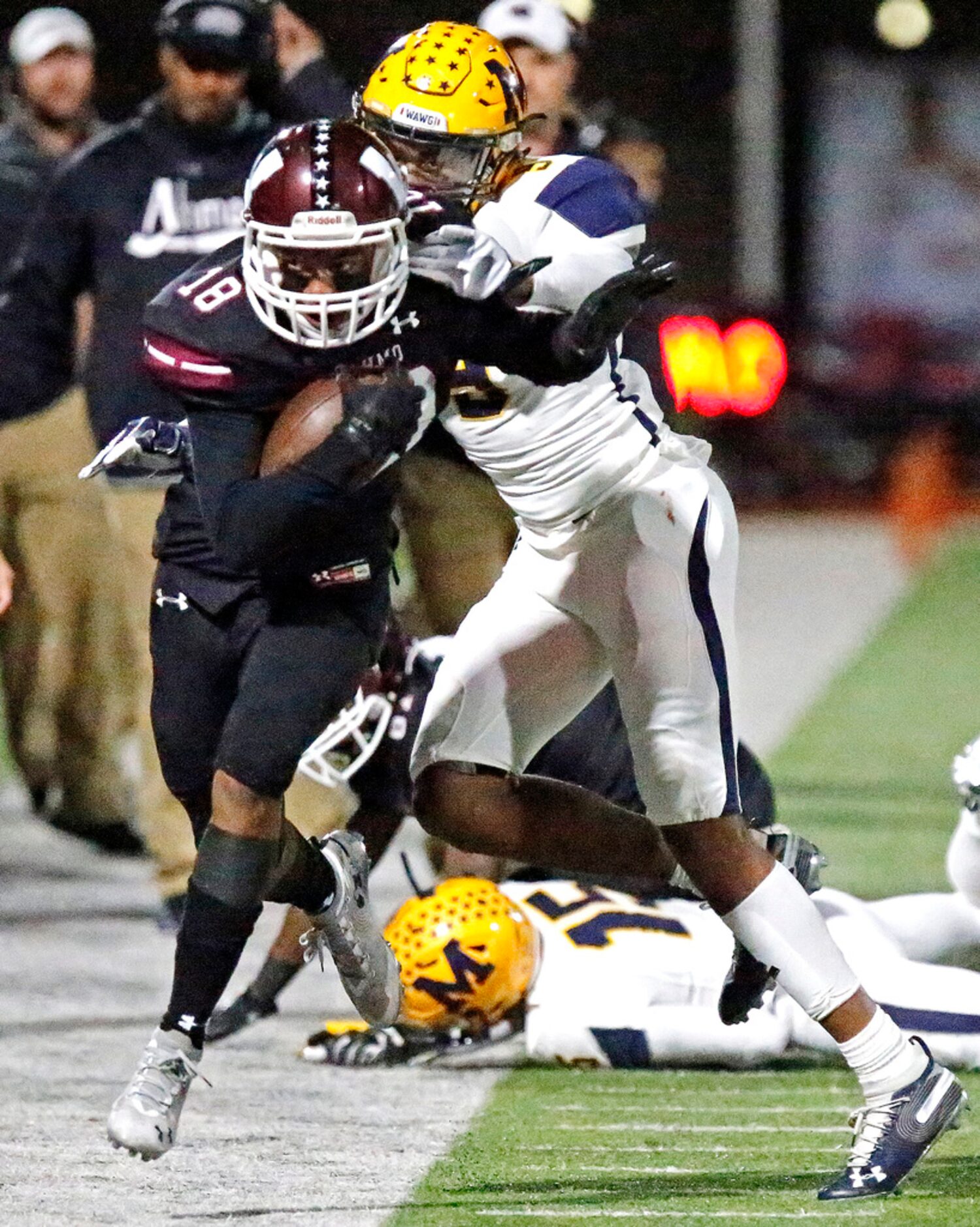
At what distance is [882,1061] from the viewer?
3.80 metres

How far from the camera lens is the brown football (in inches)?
142

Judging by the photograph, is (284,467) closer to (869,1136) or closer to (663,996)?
(869,1136)

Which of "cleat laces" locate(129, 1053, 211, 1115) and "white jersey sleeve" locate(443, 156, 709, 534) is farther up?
"white jersey sleeve" locate(443, 156, 709, 534)

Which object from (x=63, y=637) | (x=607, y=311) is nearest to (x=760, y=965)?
(x=607, y=311)

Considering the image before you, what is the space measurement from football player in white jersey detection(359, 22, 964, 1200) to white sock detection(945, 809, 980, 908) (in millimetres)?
863

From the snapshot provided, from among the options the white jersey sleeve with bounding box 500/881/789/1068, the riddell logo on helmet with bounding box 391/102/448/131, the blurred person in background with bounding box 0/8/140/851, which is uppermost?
the riddell logo on helmet with bounding box 391/102/448/131

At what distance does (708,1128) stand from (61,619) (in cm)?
360

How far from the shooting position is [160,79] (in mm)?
17062

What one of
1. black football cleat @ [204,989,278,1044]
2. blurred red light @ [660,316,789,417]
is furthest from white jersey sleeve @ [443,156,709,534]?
blurred red light @ [660,316,789,417]

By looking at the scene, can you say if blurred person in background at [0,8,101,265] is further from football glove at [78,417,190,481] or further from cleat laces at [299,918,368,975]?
cleat laces at [299,918,368,975]

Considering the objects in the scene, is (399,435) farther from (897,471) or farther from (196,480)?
(897,471)

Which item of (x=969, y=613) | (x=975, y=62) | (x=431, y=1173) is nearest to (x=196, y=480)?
(x=431, y=1173)

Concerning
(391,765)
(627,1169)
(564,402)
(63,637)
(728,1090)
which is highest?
(564,402)

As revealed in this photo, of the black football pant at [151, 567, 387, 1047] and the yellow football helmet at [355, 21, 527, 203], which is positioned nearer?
the black football pant at [151, 567, 387, 1047]
